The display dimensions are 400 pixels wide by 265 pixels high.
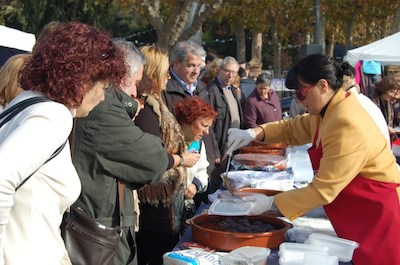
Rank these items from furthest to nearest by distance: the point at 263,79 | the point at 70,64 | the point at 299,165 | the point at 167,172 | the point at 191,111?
1. the point at 263,79
2. the point at 299,165
3. the point at 191,111
4. the point at 167,172
5. the point at 70,64

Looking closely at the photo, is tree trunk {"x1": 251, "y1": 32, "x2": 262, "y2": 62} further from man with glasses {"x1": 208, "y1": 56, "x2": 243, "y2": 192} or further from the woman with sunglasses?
the woman with sunglasses

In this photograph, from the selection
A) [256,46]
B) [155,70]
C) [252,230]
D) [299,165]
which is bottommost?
[256,46]

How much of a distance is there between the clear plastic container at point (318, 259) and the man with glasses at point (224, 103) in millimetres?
3146

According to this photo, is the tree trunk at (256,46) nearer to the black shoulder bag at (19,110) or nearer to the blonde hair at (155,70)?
the blonde hair at (155,70)

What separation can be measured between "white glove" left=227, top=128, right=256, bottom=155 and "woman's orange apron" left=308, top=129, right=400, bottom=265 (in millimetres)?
825

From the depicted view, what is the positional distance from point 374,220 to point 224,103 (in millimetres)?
3370

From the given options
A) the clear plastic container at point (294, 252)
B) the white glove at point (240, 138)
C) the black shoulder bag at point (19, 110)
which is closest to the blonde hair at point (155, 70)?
the white glove at point (240, 138)

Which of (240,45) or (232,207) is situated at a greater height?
(232,207)

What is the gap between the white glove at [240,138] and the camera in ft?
10.4

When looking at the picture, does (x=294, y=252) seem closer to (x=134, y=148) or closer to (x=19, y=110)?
(x=134, y=148)

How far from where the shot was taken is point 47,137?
1.52 metres

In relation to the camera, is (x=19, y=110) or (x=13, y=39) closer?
(x=19, y=110)

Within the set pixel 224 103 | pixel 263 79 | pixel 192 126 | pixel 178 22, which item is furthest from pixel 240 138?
pixel 178 22

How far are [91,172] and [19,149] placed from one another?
79 cm
